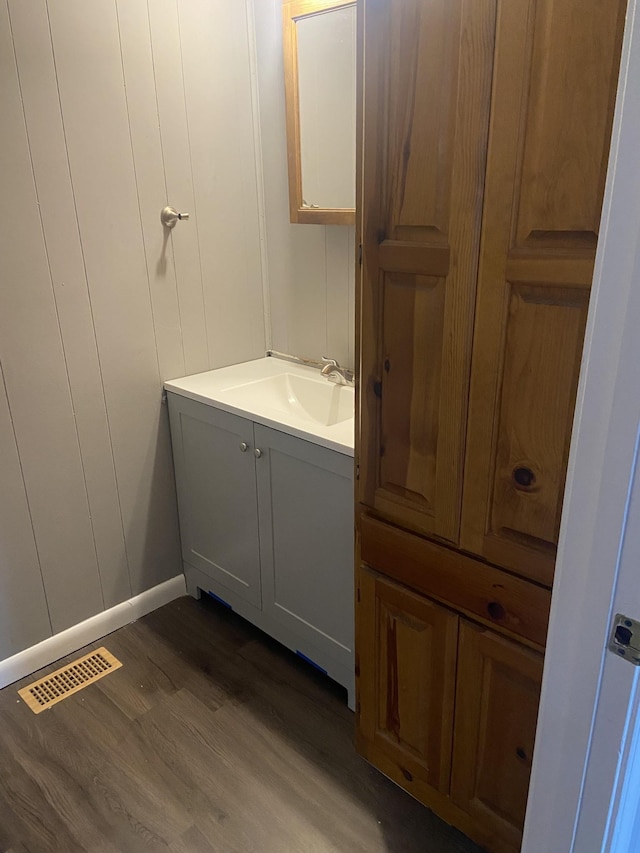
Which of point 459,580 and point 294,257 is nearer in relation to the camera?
point 459,580

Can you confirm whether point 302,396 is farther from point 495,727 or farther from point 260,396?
point 495,727

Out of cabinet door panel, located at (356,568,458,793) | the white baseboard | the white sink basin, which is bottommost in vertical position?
the white baseboard

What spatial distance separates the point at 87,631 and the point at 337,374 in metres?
1.23

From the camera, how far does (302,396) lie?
7.20 feet

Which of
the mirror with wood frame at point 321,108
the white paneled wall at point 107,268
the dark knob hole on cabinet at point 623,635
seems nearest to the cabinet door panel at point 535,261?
the dark knob hole on cabinet at point 623,635

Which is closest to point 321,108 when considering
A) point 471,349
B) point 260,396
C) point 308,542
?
point 260,396

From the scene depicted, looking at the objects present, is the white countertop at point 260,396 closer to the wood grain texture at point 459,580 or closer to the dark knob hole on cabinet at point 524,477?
the wood grain texture at point 459,580

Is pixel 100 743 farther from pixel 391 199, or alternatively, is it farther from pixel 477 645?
pixel 391 199

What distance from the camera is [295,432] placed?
174 cm

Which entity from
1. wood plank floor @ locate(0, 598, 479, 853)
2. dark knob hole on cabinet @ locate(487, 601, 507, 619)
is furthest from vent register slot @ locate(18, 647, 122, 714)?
dark knob hole on cabinet @ locate(487, 601, 507, 619)

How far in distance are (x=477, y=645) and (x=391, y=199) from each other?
88cm

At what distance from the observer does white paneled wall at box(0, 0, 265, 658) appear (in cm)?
173

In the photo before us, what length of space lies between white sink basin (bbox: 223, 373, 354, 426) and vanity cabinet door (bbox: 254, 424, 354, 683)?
0.89ft

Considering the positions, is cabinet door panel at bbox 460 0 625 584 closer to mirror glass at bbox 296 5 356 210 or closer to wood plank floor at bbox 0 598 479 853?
wood plank floor at bbox 0 598 479 853
